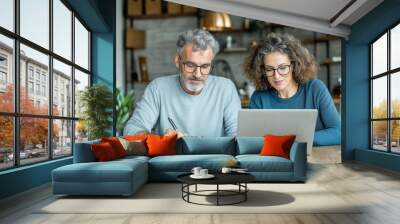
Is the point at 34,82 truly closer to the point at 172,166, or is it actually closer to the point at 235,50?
the point at 172,166

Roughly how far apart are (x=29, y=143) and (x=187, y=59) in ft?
12.4

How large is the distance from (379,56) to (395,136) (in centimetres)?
170

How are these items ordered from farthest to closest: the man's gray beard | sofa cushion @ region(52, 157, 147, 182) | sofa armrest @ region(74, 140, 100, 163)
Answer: the man's gray beard → sofa armrest @ region(74, 140, 100, 163) → sofa cushion @ region(52, 157, 147, 182)

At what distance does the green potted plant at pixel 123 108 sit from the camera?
885 cm

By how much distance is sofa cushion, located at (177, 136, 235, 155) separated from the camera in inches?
241

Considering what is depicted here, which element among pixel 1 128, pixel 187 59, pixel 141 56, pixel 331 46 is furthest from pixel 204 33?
pixel 1 128

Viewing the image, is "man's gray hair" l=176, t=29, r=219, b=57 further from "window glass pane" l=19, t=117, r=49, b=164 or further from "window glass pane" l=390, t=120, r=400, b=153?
"window glass pane" l=390, t=120, r=400, b=153

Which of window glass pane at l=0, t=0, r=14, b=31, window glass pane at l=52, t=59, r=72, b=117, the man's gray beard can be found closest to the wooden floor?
window glass pane at l=52, t=59, r=72, b=117

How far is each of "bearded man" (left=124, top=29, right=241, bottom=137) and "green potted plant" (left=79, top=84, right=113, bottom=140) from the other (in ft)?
2.35

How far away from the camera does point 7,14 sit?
4.56 m

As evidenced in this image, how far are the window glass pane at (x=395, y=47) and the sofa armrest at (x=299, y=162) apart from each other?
2823mm

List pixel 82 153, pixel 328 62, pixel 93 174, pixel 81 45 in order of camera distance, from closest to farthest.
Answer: pixel 93 174 < pixel 82 153 < pixel 81 45 < pixel 328 62

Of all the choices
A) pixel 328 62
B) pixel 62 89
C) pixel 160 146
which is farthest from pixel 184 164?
pixel 328 62

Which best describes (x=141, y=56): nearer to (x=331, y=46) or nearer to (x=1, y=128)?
(x=331, y=46)
